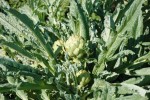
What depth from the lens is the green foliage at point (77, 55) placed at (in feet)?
5.17

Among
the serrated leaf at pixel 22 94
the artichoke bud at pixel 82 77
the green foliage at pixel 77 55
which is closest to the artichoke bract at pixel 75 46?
the green foliage at pixel 77 55

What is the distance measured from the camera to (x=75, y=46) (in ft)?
5.65

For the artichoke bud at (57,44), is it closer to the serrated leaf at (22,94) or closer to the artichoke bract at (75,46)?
the artichoke bract at (75,46)

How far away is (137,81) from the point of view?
159cm

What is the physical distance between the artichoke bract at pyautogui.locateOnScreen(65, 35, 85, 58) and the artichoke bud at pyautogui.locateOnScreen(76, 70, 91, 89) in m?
0.10

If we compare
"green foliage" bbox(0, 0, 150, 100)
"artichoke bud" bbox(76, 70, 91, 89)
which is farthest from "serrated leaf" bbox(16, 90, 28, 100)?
"artichoke bud" bbox(76, 70, 91, 89)

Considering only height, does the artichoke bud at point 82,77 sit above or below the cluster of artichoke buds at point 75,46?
below

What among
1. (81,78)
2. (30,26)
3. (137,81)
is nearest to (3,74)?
(30,26)

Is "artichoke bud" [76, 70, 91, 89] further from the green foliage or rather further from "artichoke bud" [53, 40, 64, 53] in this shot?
"artichoke bud" [53, 40, 64, 53]

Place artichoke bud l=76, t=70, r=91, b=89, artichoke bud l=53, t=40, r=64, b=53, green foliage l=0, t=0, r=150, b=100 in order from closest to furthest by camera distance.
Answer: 1. green foliage l=0, t=0, r=150, b=100
2. artichoke bud l=76, t=70, r=91, b=89
3. artichoke bud l=53, t=40, r=64, b=53

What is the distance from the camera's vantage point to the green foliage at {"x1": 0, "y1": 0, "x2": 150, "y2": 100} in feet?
5.17

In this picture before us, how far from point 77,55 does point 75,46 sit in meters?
0.05

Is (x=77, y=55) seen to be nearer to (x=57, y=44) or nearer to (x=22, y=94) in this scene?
(x=57, y=44)

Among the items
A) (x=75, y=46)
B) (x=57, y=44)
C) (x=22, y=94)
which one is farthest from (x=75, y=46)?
(x=22, y=94)
